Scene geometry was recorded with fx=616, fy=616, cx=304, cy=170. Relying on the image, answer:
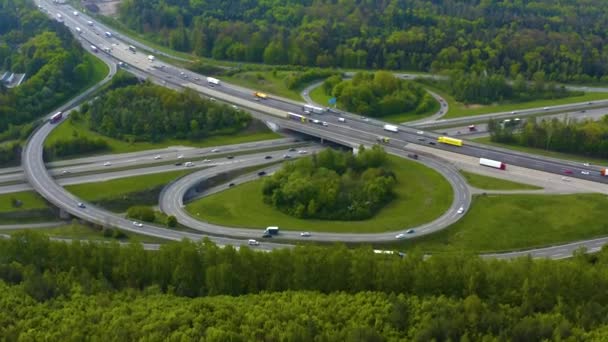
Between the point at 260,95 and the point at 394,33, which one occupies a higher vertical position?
the point at 394,33

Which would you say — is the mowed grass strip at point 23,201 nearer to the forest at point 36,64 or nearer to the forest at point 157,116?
the forest at point 36,64

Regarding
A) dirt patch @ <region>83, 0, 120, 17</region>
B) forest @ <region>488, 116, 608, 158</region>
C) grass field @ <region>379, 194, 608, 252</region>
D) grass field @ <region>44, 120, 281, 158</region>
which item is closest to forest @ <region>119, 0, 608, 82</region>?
dirt patch @ <region>83, 0, 120, 17</region>

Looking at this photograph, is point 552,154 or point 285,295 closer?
point 285,295

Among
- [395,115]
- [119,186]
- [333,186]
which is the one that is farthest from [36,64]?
[333,186]

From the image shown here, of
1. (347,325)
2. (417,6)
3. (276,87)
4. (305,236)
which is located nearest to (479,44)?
(417,6)

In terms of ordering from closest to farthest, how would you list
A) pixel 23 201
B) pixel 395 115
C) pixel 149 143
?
pixel 23 201
pixel 149 143
pixel 395 115

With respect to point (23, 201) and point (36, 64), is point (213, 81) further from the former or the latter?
point (23, 201)

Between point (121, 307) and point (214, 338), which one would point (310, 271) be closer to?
point (214, 338)
